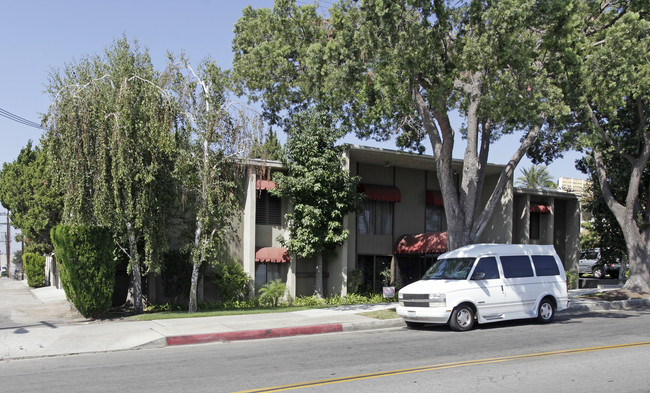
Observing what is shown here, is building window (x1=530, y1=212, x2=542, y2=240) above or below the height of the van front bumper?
above

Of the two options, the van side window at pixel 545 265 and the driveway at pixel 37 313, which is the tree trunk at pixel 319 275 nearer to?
the driveway at pixel 37 313

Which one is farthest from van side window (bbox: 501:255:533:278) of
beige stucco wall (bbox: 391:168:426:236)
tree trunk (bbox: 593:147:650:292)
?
beige stucco wall (bbox: 391:168:426:236)

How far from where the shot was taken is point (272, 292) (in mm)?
20500

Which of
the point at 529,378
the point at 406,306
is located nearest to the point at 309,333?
the point at 406,306

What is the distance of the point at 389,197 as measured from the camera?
24.9m

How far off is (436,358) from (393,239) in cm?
1587

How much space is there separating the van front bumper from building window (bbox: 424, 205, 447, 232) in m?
13.2

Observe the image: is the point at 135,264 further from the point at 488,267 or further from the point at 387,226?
the point at 387,226

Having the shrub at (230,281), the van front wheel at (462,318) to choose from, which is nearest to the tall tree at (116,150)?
the shrub at (230,281)

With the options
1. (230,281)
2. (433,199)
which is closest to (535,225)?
(433,199)

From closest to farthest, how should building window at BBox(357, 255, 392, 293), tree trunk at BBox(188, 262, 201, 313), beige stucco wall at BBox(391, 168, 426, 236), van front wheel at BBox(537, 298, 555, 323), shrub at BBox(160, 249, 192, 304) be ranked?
van front wheel at BBox(537, 298, 555, 323)
tree trunk at BBox(188, 262, 201, 313)
shrub at BBox(160, 249, 192, 304)
building window at BBox(357, 255, 392, 293)
beige stucco wall at BBox(391, 168, 426, 236)

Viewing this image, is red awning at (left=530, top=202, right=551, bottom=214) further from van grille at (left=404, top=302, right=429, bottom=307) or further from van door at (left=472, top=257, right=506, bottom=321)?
van grille at (left=404, top=302, right=429, bottom=307)

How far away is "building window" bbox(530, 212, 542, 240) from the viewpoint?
29.5 m

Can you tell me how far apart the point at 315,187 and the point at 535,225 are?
48.6 feet
